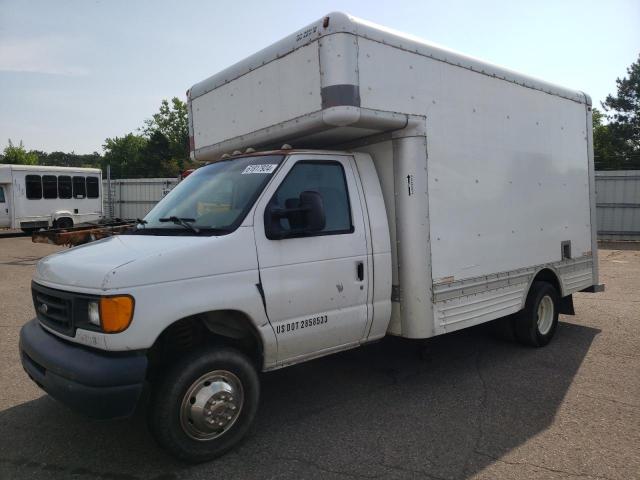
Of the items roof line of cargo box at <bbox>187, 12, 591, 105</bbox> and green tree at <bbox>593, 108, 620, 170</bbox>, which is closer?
roof line of cargo box at <bbox>187, 12, 591, 105</bbox>

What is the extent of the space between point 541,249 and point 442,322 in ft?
6.63

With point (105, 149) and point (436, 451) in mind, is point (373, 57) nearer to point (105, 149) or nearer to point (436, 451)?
point (436, 451)

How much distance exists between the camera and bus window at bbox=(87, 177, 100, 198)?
21.9 metres

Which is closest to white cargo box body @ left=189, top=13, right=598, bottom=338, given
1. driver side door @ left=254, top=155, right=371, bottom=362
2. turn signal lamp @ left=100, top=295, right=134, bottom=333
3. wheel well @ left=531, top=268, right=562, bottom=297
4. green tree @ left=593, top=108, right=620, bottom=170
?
wheel well @ left=531, top=268, right=562, bottom=297

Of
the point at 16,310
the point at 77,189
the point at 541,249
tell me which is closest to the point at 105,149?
the point at 77,189

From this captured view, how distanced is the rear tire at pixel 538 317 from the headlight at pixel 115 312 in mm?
4546

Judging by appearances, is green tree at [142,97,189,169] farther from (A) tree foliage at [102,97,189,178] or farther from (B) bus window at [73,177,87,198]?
(B) bus window at [73,177,87,198]

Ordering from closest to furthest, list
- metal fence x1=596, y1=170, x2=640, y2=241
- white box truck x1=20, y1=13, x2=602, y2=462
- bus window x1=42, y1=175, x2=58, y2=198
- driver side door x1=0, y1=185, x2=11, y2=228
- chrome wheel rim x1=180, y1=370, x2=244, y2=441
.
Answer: white box truck x1=20, y1=13, x2=602, y2=462 → chrome wheel rim x1=180, y1=370, x2=244, y2=441 → metal fence x1=596, y1=170, x2=640, y2=241 → driver side door x1=0, y1=185, x2=11, y2=228 → bus window x1=42, y1=175, x2=58, y2=198

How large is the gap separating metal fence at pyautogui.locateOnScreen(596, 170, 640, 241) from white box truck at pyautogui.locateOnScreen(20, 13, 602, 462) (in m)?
15.3

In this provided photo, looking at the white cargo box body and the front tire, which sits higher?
the white cargo box body

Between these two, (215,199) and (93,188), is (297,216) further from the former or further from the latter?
(93,188)

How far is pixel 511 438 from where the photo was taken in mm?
3615

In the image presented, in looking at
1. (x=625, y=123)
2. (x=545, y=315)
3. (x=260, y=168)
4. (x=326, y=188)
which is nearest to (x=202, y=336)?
(x=260, y=168)

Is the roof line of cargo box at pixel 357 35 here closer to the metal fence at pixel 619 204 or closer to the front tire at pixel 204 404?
the front tire at pixel 204 404
